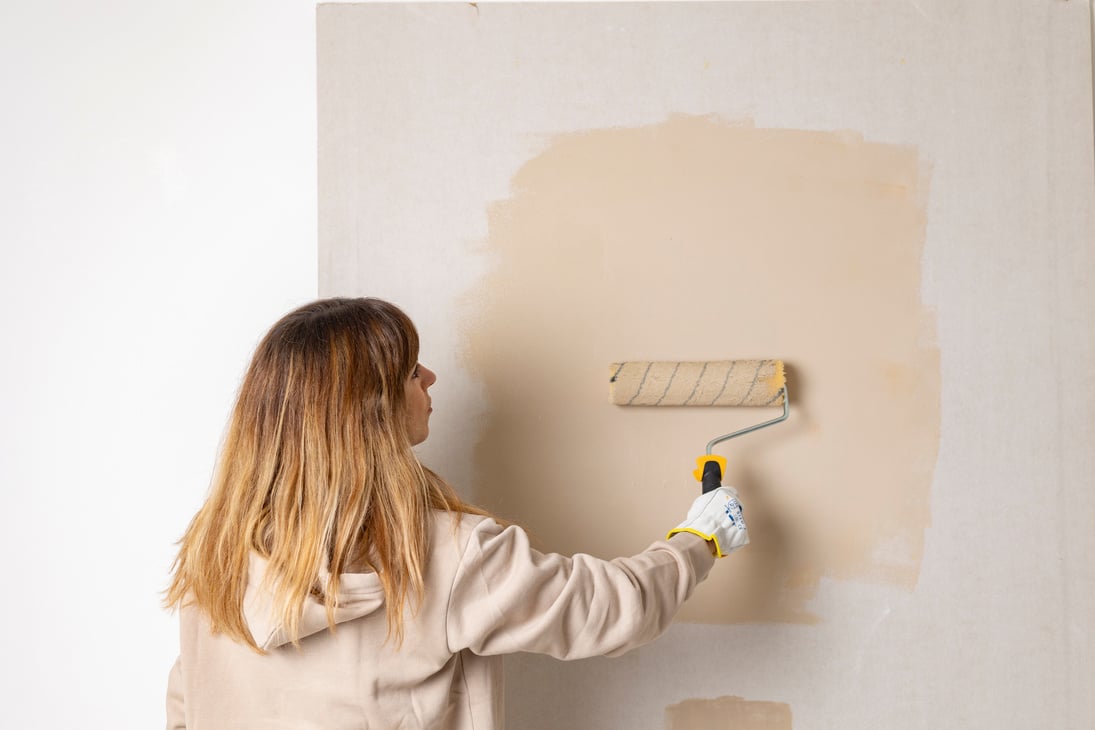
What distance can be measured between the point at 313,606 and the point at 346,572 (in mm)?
50

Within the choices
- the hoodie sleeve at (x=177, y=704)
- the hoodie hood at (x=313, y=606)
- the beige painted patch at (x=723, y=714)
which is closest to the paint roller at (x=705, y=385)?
the beige painted patch at (x=723, y=714)

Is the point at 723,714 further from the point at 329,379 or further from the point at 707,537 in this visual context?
the point at 329,379

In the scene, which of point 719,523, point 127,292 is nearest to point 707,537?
point 719,523

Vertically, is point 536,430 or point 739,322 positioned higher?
point 739,322

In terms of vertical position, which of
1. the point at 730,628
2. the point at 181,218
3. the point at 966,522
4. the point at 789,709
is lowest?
the point at 789,709

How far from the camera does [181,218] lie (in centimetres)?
136

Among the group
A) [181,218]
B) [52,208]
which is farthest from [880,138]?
[52,208]

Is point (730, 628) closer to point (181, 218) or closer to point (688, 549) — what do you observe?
point (688, 549)

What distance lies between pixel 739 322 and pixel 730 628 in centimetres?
50

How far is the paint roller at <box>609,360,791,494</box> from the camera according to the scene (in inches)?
47.8

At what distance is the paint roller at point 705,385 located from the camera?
47.8 inches

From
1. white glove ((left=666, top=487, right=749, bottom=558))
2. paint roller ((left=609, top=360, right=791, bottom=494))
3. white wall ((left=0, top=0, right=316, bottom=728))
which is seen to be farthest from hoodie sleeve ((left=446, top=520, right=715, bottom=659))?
white wall ((left=0, top=0, right=316, bottom=728))

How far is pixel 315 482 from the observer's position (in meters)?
0.90

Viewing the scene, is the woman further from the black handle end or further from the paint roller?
the paint roller
